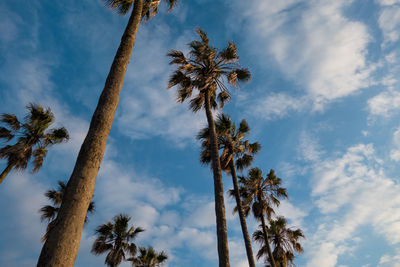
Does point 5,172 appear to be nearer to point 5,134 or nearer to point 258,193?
point 5,134

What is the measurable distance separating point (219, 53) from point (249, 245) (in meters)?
11.3

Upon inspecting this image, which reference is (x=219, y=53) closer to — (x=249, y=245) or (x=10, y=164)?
(x=249, y=245)

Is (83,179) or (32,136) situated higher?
(32,136)

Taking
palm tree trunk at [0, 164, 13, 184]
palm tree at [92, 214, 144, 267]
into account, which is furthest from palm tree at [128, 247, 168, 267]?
palm tree trunk at [0, 164, 13, 184]

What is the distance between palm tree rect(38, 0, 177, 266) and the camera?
267cm

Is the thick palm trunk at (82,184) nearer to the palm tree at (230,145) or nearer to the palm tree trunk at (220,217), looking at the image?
the palm tree trunk at (220,217)

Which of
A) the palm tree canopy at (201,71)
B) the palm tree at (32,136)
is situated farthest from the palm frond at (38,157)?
the palm tree canopy at (201,71)

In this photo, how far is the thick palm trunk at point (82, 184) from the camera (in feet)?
8.72

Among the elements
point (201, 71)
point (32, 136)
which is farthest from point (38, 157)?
point (201, 71)

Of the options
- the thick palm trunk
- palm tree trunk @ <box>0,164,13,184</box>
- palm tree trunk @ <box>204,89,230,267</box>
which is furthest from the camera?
palm tree trunk @ <box>0,164,13,184</box>

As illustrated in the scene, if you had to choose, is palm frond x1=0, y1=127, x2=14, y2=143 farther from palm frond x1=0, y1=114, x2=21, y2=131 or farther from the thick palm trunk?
the thick palm trunk

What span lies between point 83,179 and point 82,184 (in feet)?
0.26

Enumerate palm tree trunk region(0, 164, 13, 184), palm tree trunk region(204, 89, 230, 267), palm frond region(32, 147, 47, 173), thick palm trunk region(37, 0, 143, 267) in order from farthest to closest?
1. palm frond region(32, 147, 47, 173)
2. palm tree trunk region(0, 164, 13, 184)
3. palm tree trunk region(204, 89, 230, 267)
4. thick palm trunk region(37, 0, 143, 267)

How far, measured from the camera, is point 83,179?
332 cm
